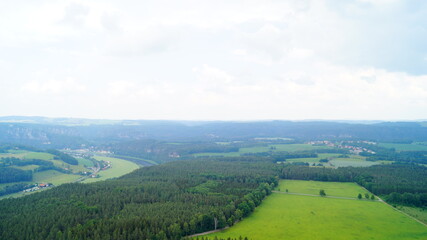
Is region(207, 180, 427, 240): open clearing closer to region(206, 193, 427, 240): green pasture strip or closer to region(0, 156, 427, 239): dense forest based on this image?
region(206, 193, 427, 240): green pasture strip

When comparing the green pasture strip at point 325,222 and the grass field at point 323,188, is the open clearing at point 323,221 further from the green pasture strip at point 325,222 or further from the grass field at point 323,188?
the grass field at point 323,188

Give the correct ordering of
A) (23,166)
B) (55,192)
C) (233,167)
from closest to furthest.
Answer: (55,192), (233,167), (23,166)

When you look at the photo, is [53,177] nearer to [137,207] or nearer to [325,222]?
[137,207]

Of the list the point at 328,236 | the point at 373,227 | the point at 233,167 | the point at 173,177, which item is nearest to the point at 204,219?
the point at 328,236

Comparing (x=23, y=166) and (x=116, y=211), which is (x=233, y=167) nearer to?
(x=116, y=211)

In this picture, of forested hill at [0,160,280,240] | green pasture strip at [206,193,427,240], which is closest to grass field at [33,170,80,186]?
forested hill at [0,160,280,240]
